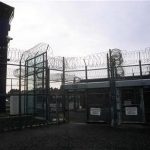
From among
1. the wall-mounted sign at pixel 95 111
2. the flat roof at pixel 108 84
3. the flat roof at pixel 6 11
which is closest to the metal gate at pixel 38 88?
the flat roof at pixel 108 84

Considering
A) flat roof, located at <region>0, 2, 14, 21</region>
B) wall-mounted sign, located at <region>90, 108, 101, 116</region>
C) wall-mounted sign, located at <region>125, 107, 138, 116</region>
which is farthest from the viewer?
flat roof, located at <region>0, 2, 14, 21</region>

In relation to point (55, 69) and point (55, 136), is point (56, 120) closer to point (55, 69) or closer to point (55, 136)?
point (55, 69)

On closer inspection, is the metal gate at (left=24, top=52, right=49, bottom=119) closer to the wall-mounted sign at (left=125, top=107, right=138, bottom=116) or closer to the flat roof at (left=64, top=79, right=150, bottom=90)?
the flat roof at (left=64, top=79, right=150, bottom=90)

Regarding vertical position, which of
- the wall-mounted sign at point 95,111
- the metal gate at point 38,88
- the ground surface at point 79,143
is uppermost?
the metal gate at point 38,88

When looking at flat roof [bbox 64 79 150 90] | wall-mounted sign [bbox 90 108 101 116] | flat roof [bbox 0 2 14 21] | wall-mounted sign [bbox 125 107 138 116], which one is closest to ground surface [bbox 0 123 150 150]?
wall-mounted sign [bbox 125 107 138 116]

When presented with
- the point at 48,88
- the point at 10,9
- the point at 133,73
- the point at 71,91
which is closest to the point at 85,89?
the point at 71,91

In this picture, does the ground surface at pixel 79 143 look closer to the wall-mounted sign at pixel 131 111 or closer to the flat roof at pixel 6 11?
the wall-mounted sign at pixel 131 111

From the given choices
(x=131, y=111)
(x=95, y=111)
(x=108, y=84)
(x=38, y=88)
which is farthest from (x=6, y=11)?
(x=131, y=111)

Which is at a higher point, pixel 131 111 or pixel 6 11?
pixel 6 11

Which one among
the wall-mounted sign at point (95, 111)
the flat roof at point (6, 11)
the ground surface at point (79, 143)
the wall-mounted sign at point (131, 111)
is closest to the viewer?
the ground surface at point (79, 143)

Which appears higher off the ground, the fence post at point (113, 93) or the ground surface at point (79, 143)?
the fence post at point (113, 93)

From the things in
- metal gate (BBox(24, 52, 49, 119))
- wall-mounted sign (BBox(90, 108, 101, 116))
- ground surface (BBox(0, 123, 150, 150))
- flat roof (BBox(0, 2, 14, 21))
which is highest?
flat roof (BBox(0, 2, 14, 21))

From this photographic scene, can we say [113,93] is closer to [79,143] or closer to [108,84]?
[108,84]

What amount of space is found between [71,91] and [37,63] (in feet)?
8.24
